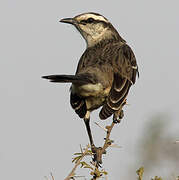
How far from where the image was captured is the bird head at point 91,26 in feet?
23.0

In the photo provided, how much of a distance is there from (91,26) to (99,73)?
1.88 metres

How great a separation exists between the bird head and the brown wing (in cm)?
62

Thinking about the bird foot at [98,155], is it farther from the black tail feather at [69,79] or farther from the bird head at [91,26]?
the bird head at [91,26]

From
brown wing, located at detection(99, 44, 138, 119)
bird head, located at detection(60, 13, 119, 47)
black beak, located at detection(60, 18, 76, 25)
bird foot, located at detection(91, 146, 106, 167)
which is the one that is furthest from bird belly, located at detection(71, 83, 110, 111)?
black beak, located at detection(60, 18, 76, 25)

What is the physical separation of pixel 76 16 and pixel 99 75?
203cm

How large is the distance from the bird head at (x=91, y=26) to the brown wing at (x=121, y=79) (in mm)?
625

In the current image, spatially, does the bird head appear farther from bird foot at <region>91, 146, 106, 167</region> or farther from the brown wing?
bird foot at <region>91, 146, 106, 167</region>

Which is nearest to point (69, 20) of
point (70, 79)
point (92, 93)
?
point (92, 93)

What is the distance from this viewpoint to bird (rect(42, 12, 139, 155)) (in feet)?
16.6

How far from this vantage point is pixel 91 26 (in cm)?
710

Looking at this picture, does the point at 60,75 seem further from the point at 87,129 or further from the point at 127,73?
the point at 127,73

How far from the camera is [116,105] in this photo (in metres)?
5.04

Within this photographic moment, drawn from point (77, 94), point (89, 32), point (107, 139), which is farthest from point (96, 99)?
point (89, 32)

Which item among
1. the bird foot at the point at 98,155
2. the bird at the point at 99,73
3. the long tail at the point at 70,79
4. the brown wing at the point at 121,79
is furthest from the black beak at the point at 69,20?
the bird foot at the point at 98,155
